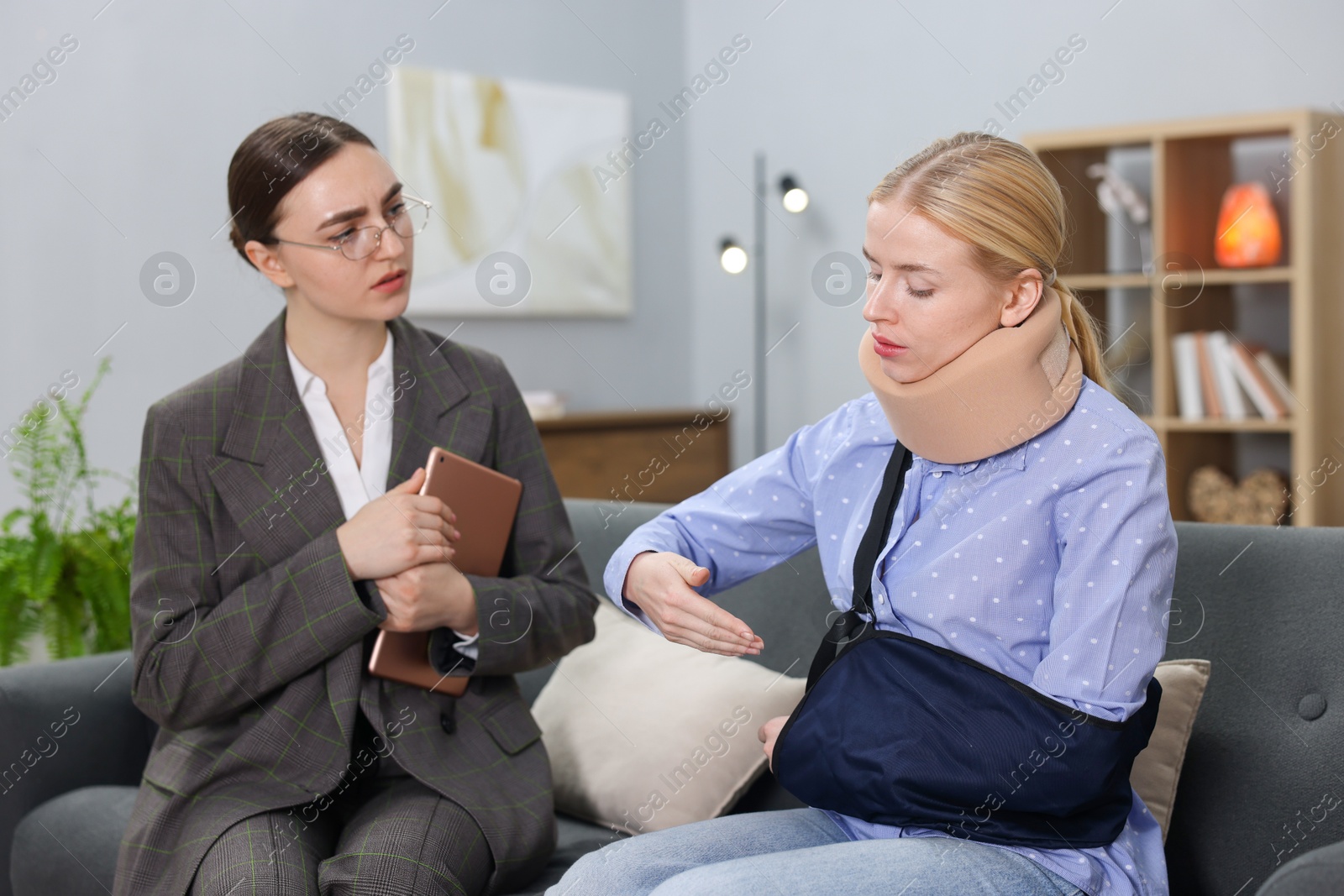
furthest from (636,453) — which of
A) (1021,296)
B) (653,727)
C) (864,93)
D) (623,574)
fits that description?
(1021,296)

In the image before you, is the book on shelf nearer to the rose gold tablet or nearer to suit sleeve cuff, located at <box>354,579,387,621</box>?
the rose gold tablet

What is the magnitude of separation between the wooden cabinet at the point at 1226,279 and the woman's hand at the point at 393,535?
230 cm

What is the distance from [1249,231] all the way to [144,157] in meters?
3.19

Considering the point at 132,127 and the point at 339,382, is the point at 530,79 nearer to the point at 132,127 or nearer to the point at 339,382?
the point at 132,127

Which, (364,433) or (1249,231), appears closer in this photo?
(364,433)

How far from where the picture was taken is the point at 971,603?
118 centimetres

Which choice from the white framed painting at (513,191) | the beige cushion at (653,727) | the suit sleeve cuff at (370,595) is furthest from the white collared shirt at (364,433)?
the white framed painting at (513,191)

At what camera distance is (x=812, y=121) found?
4656 millimetres

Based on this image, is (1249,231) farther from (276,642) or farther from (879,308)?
(276,642)

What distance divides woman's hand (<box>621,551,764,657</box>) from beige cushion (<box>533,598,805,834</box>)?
47cm

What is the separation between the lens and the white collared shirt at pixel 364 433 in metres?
1.60

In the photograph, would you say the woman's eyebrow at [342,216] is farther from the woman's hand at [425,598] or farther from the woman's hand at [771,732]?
the woman's hand at [771,732]

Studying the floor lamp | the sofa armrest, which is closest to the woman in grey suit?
the sofa armrest

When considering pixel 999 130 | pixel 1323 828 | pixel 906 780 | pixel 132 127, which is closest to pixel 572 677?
pixel 906 780
